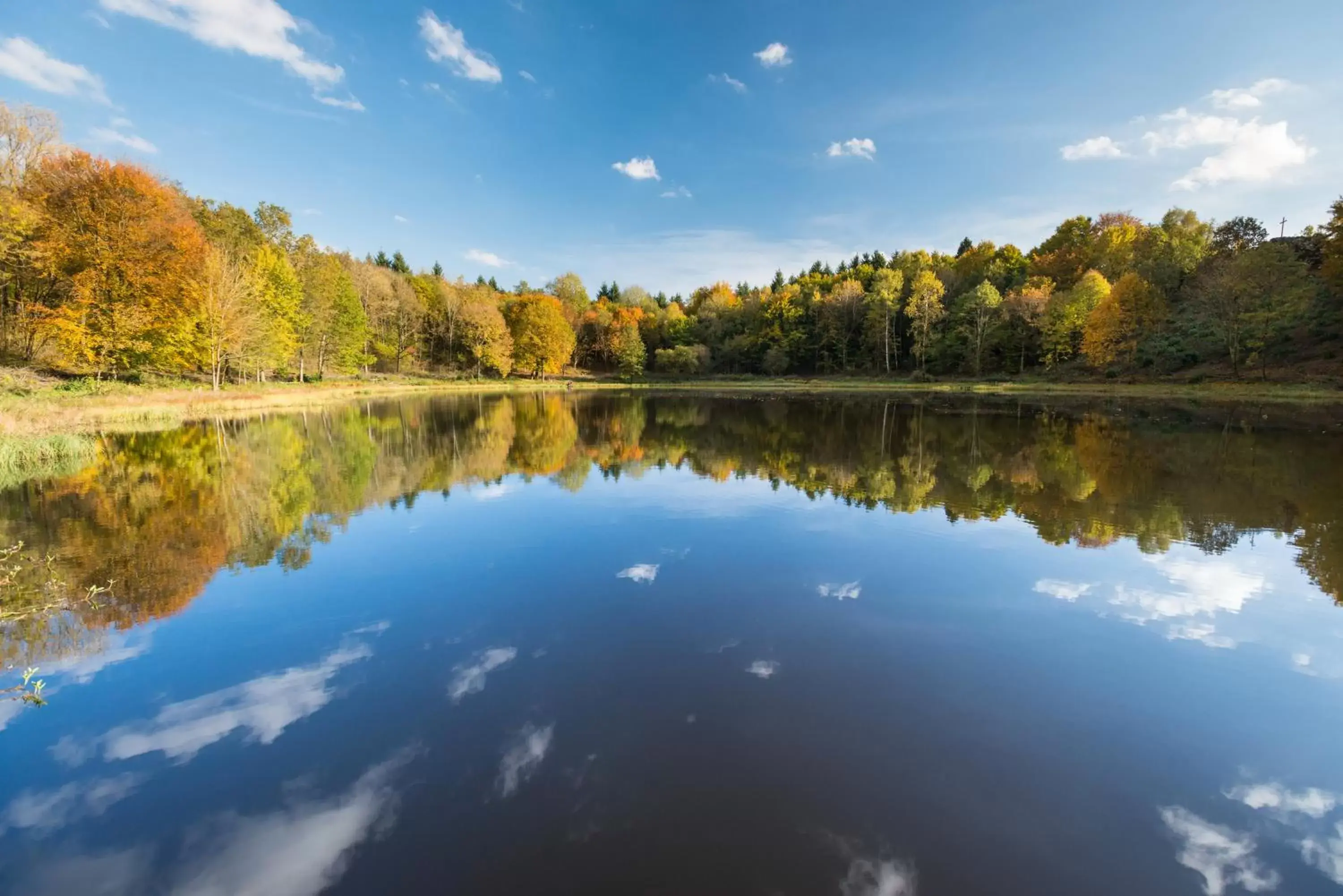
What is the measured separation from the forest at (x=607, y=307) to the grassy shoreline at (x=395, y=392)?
2.80 meters

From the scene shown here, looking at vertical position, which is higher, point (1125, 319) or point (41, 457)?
point (1125, 319)

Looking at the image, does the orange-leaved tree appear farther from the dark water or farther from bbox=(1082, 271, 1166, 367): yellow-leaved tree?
bbox=(1082, 271, 1166, 367): yellow-leaved tree

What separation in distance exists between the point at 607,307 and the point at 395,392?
44.8 metres

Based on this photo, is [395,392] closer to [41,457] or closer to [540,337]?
[540,337]

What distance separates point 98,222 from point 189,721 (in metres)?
38.1

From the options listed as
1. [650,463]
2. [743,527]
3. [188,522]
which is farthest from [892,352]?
[188,522]

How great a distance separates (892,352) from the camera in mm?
70375

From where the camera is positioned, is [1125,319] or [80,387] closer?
[80,387]

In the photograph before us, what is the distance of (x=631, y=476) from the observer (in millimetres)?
15445

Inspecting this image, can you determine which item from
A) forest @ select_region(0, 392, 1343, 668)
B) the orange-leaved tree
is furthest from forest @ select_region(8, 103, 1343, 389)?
forest @ select_region(0, 392, 1343, 668)

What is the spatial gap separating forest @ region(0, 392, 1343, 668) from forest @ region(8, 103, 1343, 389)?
10805mm

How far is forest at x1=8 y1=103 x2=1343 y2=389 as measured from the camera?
97.5 ft

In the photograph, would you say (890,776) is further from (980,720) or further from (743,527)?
(743,527)

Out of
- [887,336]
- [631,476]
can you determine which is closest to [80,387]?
[631,476]
